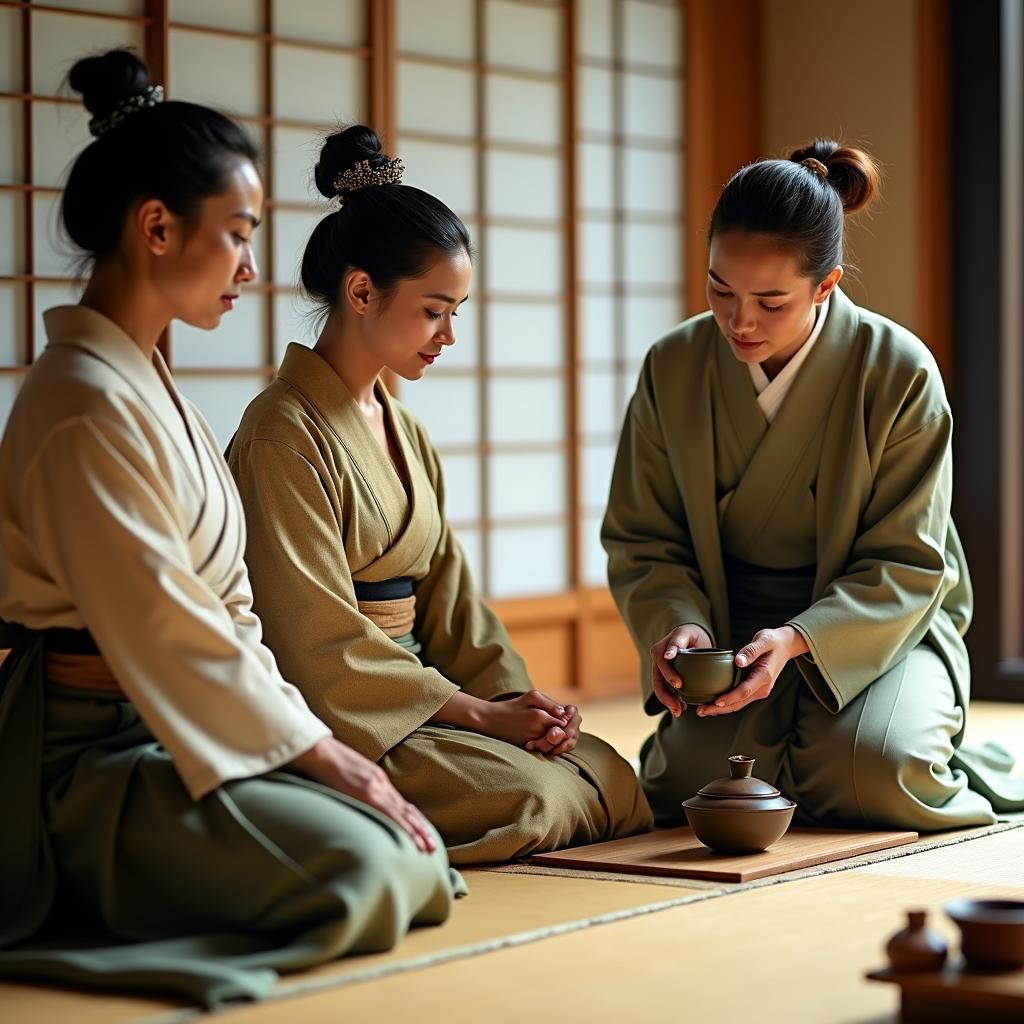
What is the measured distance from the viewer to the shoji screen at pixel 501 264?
19.4 feet

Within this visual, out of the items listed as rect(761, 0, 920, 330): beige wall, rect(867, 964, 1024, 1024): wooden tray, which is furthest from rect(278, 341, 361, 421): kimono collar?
rect(761, 0, 920, 330): beige wall

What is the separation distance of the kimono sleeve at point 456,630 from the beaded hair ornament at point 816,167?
3.26 feet

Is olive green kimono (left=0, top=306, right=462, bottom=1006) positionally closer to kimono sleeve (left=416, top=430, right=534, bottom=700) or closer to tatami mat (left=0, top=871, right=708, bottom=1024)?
tatami mat (left=0, top=871, right=708, bottom=1024)

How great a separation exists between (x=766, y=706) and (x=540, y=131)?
299 centimetres

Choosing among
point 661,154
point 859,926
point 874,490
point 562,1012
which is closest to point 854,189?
point 874,490

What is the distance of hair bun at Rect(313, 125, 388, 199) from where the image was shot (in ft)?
11.8

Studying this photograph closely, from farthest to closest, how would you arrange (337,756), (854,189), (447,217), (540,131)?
(540,131), (854,189), (447,217), (337,756)

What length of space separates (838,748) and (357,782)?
52.6 inches

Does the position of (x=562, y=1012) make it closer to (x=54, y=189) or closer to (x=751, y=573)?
(x=751, y=573)

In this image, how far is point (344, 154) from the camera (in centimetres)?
362

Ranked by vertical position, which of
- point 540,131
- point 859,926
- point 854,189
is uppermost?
point 540,131

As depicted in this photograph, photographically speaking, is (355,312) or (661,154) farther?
(661,154)

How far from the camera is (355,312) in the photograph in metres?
3.58

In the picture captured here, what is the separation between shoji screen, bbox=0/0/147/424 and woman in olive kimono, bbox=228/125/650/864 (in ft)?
4.53
